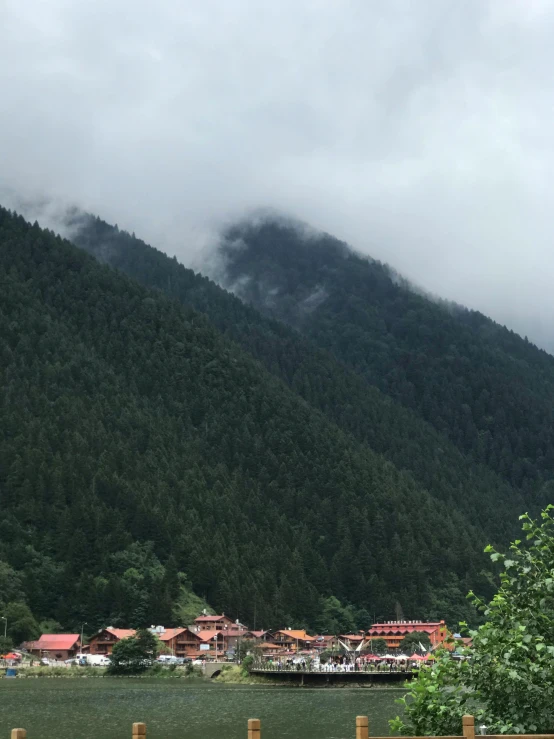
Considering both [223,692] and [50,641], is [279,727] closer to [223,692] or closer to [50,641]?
[223,692]

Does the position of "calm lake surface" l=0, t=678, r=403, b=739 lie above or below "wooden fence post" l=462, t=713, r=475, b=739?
below

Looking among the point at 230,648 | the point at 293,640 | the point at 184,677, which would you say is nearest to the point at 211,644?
the point at 230,648

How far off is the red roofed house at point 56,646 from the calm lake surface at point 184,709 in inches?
1435

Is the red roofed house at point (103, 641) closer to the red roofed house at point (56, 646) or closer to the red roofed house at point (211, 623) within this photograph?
the red roofed house at point (56, 646)

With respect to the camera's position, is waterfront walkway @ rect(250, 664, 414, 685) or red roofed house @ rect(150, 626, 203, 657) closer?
waterfront walkway @ rect(250, 664, 414, 685)

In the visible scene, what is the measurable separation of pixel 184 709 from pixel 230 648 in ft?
315

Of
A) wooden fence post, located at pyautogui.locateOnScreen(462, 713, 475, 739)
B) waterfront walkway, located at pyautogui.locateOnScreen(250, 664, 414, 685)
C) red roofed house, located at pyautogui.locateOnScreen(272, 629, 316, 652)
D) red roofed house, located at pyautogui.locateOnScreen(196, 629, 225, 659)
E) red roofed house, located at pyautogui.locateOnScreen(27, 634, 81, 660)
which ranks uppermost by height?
wooden fence post, located at pyautogui.locateOnScreen(462, 713, 475, 739)

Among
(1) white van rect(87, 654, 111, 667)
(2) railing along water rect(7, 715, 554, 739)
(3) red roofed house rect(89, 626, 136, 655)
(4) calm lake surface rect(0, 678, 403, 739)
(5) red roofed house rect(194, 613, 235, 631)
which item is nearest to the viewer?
(2) railing along water rect(7, 715, 554, 739)

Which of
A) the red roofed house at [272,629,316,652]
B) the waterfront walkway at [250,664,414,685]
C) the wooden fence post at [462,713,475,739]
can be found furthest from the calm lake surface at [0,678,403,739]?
the red roofed house at [272,629,316,652]

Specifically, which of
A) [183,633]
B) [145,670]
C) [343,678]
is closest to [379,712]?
[343,678]

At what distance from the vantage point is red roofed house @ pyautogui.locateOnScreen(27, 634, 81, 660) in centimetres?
17400

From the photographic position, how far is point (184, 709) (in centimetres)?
9131

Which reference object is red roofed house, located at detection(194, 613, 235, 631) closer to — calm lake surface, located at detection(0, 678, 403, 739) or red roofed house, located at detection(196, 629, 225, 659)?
red roofed house, located at detection(196, 629, 225, 659)

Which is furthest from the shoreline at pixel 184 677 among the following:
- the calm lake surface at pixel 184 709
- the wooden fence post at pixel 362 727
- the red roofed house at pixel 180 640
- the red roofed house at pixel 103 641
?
the wooden fence post at pixel 362 727
